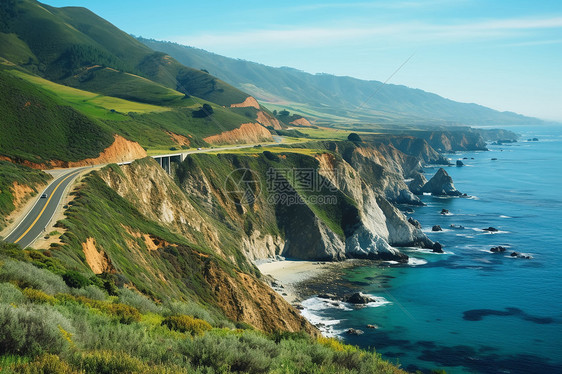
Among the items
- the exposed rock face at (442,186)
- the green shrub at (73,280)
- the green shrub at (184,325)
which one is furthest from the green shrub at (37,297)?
the exposed rock face at (442,186)

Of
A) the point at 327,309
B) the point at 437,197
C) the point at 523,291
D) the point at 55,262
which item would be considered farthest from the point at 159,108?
the point at 55,262

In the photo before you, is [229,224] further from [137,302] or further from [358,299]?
[137,302]

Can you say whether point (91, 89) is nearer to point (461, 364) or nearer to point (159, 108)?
point (159, 108)

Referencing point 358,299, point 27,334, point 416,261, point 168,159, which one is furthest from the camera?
point 416,261

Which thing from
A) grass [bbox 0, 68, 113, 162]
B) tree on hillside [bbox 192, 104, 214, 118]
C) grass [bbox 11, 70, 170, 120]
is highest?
grass [bbox 11, 70, 170, 120]

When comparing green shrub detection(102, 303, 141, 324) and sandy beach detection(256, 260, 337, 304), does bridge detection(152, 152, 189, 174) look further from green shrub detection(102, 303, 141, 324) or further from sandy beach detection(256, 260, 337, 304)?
green shrub detection(102, 303, 141, 324)

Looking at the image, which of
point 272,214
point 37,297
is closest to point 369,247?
point 272,214

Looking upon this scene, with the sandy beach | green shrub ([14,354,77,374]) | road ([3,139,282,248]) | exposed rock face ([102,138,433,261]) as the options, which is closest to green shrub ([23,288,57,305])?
green shrub ([14,354,77,374])

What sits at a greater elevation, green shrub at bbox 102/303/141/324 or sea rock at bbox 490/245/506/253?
green shrub at bbox 102/303/141/324
